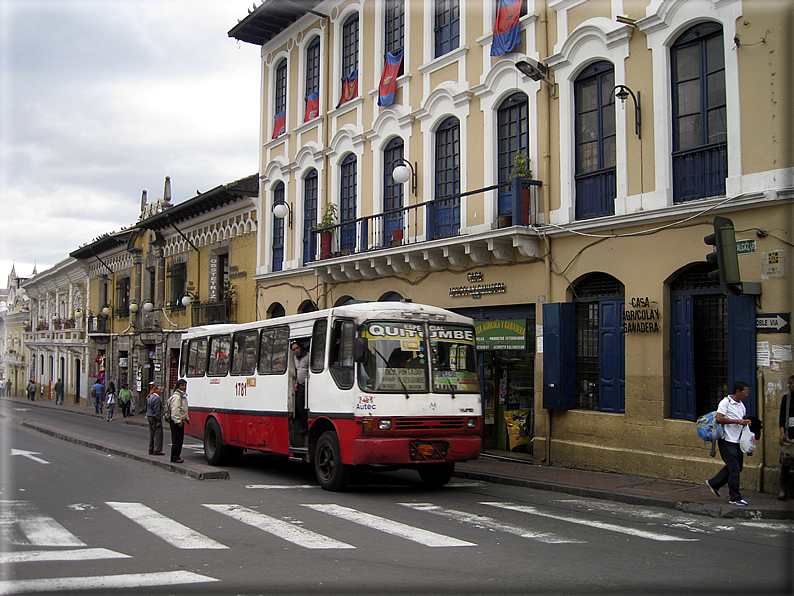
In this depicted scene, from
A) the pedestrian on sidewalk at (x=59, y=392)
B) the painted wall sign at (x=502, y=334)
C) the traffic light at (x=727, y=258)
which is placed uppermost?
the traffic light at (x=727, y=258)

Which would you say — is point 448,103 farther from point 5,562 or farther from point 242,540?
point 5,562

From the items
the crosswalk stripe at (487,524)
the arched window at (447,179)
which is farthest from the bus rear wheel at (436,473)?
the arched window at (447,179)

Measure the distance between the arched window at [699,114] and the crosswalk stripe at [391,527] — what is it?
7545mm

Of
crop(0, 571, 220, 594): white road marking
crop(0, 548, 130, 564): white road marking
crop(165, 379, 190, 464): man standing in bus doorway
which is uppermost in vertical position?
crop(165, 379, 190, 464): man standing in bus doorway

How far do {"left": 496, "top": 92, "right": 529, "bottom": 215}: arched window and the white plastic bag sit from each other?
7352mm

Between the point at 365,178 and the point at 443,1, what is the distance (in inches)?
202

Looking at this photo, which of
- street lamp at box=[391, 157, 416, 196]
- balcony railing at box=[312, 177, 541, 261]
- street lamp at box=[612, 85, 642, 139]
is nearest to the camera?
street lamp at box=[612, 85, 642, 139]

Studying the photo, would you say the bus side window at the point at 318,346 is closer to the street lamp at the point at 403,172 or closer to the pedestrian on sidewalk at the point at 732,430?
the pedestrian on sidewalk at the point at 732,430

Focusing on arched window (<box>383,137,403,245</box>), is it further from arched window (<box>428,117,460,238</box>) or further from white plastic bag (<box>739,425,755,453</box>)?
white plastic bag (<box>739,425,755,453</box>)

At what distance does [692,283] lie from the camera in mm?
12836

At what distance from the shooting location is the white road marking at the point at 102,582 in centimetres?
612

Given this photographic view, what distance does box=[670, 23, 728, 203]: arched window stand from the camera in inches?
488

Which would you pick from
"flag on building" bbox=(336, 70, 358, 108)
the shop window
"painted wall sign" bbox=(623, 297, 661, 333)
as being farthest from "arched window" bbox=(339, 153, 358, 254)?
the shop window

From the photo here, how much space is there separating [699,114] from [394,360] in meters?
6.60
